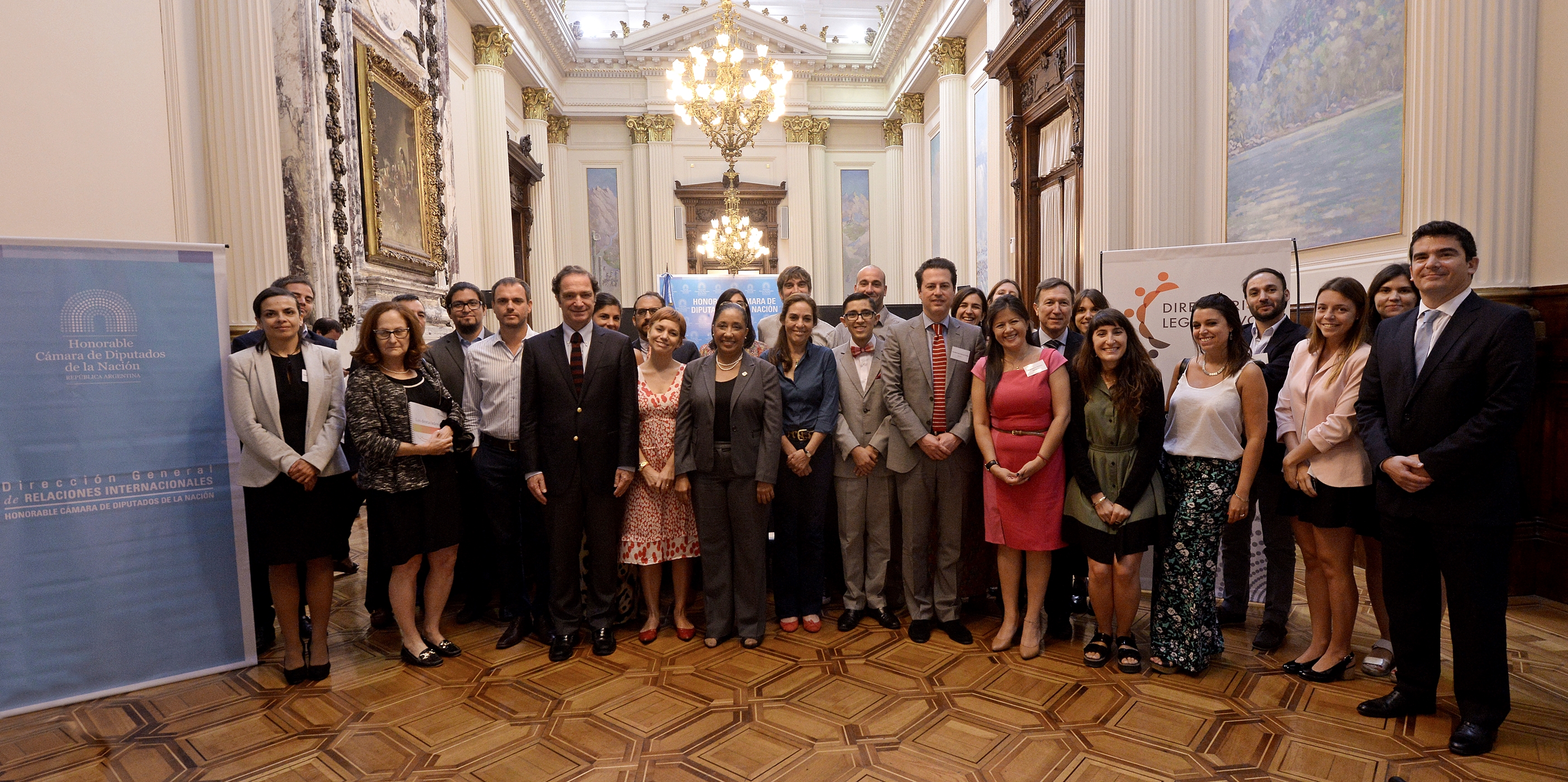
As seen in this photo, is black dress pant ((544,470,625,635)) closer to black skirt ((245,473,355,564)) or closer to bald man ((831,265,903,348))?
black skirt ((245,473,355,564))

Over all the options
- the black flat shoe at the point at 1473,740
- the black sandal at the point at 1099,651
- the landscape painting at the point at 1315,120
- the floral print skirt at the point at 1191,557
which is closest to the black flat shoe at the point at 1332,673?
the floral print skirt at the point at 1191,557

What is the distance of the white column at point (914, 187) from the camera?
13516 mm

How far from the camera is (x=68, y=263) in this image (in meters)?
2.78

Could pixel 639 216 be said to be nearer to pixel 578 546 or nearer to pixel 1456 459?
pixel 578 546

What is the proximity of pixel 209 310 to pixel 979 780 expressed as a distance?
138 inches

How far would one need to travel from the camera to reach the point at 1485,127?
3.49m

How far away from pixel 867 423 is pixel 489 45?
9.06 metres

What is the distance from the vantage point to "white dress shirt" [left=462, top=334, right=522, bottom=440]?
3.32 m

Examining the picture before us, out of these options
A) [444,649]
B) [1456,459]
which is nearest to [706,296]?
[444,649]

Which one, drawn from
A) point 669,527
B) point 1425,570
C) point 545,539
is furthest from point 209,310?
point 1425,570

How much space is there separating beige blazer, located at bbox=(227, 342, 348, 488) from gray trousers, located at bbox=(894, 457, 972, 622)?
247 centimetres

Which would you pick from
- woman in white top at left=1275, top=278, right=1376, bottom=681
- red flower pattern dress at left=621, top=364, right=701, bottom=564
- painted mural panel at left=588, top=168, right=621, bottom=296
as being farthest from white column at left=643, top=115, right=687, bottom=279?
woman in white top at left=1275, top=278, right=1376, bottom=681

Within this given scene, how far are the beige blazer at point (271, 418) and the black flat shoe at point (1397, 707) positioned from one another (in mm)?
4035

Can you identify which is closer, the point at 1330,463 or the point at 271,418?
the point at 1330,463
